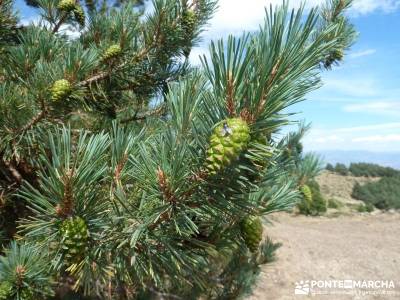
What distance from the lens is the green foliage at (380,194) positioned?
21078 millimetres

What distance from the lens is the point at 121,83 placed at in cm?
204

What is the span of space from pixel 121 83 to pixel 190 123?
142cm

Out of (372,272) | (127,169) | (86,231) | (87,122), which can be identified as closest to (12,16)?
(87,122)

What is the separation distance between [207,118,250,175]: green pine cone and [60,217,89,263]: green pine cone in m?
0.35

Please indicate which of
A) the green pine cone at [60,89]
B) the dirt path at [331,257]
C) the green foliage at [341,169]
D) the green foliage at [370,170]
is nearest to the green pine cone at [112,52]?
the green pine cone at [60,89]

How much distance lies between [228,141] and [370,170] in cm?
3294

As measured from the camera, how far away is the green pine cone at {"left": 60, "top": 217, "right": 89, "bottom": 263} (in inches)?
31.4

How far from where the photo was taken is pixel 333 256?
8688 millimetres

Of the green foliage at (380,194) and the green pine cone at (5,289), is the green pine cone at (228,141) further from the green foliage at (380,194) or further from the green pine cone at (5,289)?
the green foliage at (380,194)

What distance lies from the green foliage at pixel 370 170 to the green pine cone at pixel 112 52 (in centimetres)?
3108

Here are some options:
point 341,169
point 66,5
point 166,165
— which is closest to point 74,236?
point 166,165

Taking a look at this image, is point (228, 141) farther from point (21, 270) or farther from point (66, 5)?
point (66, 5)

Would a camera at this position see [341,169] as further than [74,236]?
Yes

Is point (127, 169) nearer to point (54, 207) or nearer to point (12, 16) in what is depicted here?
point (54, 207)
